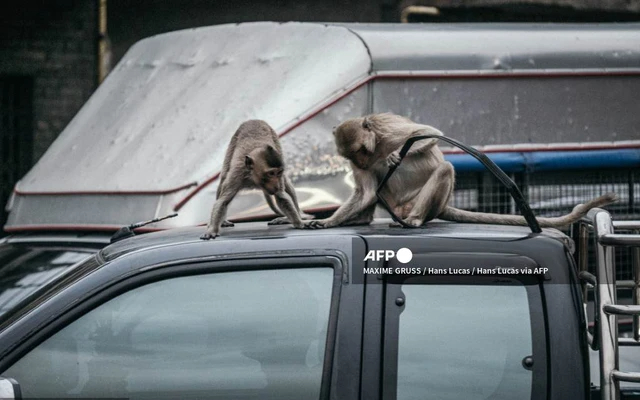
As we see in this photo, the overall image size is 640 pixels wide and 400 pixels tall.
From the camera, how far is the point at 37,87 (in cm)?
1053

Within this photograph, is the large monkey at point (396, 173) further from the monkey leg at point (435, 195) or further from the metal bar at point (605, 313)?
the metal bar at point (605, 313)

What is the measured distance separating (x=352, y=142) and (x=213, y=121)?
2.16m

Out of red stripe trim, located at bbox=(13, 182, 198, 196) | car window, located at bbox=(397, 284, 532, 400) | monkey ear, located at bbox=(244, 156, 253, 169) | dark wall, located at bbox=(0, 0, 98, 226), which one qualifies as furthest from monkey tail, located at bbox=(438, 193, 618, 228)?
dark wall, located at bbox=(0, 0, 98, 226)

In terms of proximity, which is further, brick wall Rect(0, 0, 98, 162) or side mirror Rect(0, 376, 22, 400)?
brick wall Rect(0, 0, 98, 162)

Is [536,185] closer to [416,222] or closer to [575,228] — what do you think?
[575,228]

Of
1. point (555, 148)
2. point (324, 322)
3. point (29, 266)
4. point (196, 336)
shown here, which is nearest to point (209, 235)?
point (196, 336)

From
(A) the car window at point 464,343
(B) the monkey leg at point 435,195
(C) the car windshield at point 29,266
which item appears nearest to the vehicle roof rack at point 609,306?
(A) the car window at point 464,343

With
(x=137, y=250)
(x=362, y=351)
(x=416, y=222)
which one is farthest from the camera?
(x=416, y=222)

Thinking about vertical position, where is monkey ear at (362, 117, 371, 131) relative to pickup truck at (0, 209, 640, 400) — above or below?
above

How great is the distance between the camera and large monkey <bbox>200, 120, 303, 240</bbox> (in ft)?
13.1

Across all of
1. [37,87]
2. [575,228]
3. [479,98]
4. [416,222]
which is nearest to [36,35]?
[37,87]

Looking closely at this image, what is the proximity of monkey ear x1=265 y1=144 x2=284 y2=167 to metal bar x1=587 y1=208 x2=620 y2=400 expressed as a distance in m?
1.42

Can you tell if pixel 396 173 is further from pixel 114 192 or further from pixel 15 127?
pixel 15 127

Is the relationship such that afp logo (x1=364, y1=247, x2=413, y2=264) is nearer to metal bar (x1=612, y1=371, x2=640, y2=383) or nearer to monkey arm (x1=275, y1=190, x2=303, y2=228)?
metal bar (x1=612, y1=371, x2=640, y2=383)
